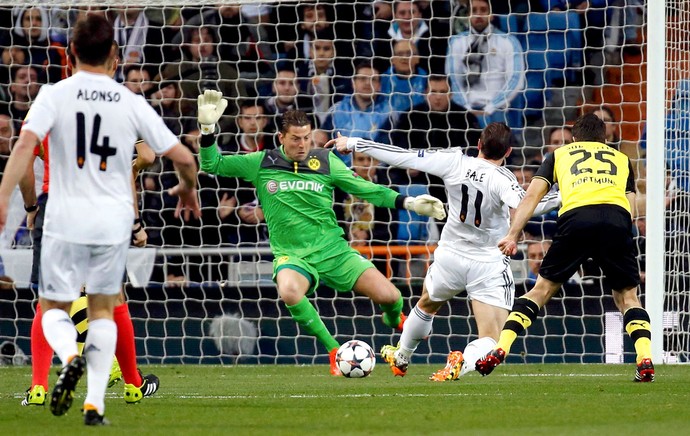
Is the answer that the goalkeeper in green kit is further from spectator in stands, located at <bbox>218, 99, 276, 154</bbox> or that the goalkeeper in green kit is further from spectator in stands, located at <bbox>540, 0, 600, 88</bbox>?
spectator in stands, located at <bbox>540, 0, 600, 88</bbox>

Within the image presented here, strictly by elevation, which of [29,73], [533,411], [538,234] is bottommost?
[533,411]

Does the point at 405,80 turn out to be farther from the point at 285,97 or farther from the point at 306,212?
the point at 306,212

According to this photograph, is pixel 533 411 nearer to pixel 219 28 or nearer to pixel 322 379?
pixel 322 379

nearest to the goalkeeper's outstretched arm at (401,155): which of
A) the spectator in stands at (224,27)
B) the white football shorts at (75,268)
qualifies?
the white football shorts at (75,268)

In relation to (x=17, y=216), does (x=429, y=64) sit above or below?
above

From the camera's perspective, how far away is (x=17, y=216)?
1283 cm

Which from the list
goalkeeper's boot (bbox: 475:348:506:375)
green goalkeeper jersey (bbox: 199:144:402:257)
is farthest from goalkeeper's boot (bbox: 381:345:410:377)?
goalkeeper's boot (bbox: 475:348:506:375)

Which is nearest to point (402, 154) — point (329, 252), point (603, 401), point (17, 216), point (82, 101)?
point (329, 252)

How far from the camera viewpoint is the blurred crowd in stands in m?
13.2

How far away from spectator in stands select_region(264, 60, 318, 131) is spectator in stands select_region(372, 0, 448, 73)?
90 cm

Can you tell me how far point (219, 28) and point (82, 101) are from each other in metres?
8.56

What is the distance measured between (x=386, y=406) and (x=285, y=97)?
285 inches

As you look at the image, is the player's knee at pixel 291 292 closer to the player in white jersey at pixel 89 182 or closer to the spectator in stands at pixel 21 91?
the player in white jersey at pixel 89 182

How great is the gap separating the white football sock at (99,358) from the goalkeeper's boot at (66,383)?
0.27 m
